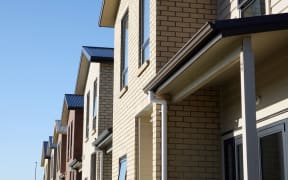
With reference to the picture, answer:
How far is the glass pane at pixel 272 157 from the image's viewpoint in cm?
660

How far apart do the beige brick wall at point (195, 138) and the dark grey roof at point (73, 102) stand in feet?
56.8

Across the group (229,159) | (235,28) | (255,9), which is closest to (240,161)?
(229,159)

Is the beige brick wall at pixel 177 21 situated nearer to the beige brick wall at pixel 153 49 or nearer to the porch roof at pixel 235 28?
the beige brick wall at pixel 153 49

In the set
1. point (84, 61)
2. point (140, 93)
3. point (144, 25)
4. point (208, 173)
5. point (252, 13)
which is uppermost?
point (84, 61)

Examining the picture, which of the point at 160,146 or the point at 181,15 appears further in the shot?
the point at 181,15

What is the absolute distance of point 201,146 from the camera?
8.37m

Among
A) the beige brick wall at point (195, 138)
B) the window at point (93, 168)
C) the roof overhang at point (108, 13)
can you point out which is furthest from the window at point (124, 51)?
the window at point (93, 168)

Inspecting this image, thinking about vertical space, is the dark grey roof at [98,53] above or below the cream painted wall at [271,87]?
above

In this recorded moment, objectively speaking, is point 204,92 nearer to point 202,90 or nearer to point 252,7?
point 202,90

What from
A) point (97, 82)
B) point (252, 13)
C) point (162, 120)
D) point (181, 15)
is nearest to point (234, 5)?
point (252, 13)

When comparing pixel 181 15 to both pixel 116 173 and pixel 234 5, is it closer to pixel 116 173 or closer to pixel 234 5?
pixel 234 5

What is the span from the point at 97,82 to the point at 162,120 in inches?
402

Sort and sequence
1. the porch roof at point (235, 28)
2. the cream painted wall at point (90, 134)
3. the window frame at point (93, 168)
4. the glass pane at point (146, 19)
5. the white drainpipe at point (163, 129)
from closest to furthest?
1. the porch roof at point (235, 28)
2. the white drainpipe at point (163, 129)
3. the glass pane at point (146, 19)
4. the window frame at point (93, 168)
5. the cream painted wall at point (90, 134)

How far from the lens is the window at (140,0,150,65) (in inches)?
398
